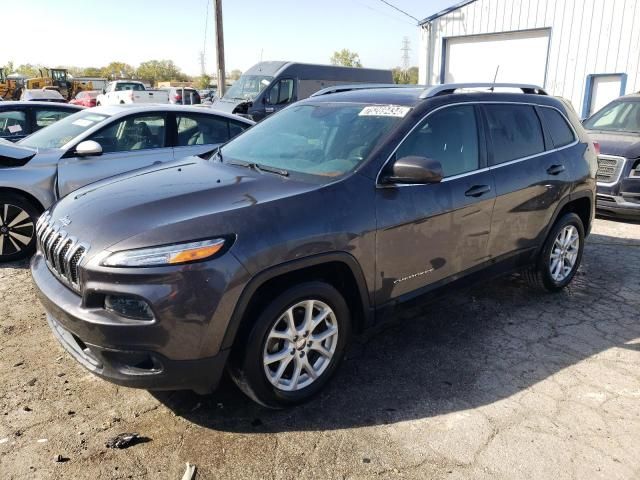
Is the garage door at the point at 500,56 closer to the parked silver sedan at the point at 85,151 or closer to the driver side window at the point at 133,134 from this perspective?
the parked silver sedan at the point at 85,151

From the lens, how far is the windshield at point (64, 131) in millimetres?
5800

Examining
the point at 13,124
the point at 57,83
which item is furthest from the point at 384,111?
the point at 57,83

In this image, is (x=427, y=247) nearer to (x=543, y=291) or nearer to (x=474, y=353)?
(x=474, y=353)

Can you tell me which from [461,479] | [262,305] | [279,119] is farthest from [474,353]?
[279,119]

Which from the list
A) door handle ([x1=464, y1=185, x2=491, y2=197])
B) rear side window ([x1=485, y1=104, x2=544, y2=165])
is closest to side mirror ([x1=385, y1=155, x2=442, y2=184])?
door handle ([x1=464, y1=185, x2=491, y2=197])

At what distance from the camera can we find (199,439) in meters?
2.76

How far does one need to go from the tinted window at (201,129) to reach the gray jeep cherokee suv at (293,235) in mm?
2223

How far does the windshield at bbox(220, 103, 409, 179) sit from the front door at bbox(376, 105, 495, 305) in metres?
0.24

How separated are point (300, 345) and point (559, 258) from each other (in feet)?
9.70

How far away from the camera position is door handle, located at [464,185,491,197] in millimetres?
3660

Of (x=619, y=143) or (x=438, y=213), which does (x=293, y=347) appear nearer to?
(x=438, y=213)

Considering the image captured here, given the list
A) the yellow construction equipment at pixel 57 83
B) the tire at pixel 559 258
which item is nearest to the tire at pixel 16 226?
the tire at pixel 559 258

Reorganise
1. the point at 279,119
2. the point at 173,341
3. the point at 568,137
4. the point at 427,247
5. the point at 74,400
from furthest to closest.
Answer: the point at 568,137
the point at 279,119
the point at 427,247
the point at 74,400
the point at 173,341

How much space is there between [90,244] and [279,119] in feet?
6.59
